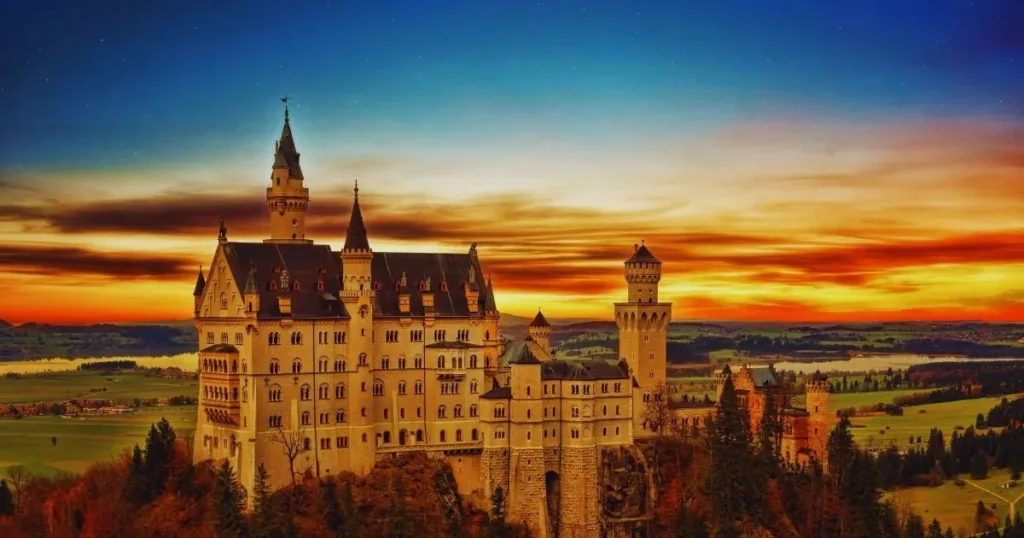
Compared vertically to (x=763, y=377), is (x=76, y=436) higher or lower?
lower

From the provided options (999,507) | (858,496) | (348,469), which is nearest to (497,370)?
(348,469)

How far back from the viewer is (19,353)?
142 m

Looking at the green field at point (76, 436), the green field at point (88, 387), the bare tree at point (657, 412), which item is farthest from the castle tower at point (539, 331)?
the green field at point (88, 387)

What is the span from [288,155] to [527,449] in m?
31.1

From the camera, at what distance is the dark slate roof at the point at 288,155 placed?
10800 cm

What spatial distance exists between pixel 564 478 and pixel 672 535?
975cm

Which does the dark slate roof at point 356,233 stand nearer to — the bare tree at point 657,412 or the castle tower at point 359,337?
the castle tower at point 359,337

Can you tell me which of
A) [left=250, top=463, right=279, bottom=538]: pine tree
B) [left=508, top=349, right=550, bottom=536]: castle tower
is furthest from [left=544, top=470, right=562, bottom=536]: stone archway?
[left=250, top=463, right=279, bottom=538]: pine tree

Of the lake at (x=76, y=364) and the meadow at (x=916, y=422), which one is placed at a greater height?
the lake at (x=76, y=364)

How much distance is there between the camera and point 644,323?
119 m

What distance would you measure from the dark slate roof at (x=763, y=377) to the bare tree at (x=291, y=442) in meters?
45.0

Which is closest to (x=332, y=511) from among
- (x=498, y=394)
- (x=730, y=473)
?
(x=498, y=394)

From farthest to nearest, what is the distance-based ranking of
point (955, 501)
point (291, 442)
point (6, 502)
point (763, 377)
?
point (955, 501)
point (763, 377)
point (6, 502)
point (291, 442)

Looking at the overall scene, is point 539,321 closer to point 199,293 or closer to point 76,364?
point 199,293
